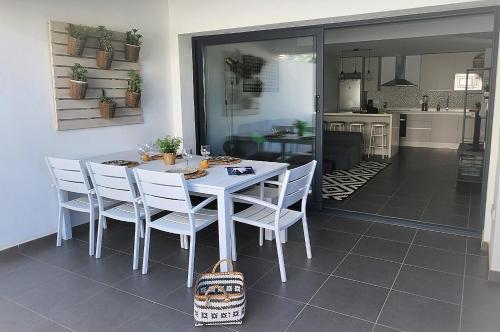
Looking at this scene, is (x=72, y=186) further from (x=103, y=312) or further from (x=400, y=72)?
(x=400, y=72)

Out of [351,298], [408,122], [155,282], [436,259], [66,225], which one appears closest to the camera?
[351,298]

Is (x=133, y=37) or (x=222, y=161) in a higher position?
(x=133, y=37)

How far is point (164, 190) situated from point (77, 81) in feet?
5.02

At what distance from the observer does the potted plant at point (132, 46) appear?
411cm

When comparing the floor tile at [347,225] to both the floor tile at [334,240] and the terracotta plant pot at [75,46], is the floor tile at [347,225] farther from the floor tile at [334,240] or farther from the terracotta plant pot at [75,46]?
the terracotta plant pot at [75,46]

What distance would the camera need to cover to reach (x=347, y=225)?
408cm

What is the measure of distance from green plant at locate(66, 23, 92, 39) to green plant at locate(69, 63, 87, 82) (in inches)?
9.9

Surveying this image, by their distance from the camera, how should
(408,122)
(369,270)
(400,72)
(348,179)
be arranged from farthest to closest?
(400,72), (408,122), (348,179), (369,270)

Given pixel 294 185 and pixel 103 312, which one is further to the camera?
pixel 294 185

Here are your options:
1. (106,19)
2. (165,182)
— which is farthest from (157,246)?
(106,19)

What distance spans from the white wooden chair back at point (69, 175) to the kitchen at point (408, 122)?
2704 mm

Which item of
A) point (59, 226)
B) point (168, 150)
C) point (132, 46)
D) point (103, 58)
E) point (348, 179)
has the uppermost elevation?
point (132, 46)

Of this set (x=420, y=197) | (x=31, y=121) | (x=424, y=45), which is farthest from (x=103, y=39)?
(x=424, y=45)

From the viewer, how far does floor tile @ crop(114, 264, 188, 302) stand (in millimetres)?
2745
